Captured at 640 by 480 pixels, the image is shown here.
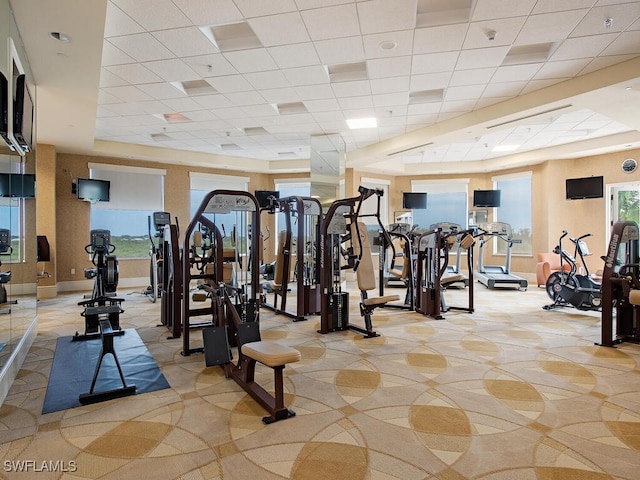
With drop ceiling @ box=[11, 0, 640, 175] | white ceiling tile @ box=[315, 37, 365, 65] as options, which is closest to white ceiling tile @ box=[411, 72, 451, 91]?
drop ceiling @ box=[11, 0, 640, 175]

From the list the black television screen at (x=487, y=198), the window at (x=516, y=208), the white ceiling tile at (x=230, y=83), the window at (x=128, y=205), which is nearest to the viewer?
the white ceiling tile at (x=230, y=83)

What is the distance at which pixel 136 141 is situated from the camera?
30.4 ft

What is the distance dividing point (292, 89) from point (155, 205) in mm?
6100

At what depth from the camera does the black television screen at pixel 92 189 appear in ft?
30.0

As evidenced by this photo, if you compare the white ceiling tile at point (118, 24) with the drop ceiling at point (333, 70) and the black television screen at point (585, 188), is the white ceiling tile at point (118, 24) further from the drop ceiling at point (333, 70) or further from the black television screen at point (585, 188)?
the black television screen at point (585, 188)

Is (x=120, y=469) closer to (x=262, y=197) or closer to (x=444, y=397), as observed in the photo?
(x=444, y=397)

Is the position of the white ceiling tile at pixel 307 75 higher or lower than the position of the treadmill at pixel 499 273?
higher

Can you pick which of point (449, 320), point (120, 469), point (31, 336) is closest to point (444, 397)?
point (120, 469)

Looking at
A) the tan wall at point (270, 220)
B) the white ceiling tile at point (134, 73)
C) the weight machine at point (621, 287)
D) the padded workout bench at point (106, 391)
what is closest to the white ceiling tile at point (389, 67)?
the white ceiling tile at point (134, 73)

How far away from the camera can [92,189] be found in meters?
9.28

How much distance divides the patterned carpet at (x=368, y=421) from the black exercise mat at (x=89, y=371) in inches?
3.9

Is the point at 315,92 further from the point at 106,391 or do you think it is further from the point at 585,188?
the point at 585,188

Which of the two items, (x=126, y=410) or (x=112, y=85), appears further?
(x=112, y=85)

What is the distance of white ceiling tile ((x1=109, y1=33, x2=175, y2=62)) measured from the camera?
14.8 ft
